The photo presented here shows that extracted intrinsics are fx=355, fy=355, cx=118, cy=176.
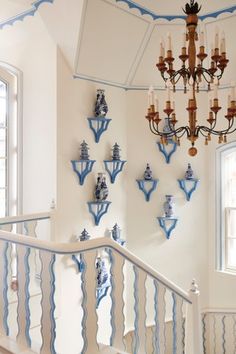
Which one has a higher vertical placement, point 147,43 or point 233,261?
point 147,43

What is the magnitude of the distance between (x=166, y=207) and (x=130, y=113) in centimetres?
130

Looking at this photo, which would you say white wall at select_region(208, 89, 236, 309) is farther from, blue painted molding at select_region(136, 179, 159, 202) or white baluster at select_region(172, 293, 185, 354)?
white baluster at select_region(172, 293, 185, 354)

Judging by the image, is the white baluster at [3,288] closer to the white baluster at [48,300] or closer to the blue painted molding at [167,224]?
the white baluster at [48,300]

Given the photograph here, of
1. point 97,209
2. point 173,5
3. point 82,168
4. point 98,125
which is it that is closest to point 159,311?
point 97,209

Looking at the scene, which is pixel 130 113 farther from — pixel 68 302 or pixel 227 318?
pixel 227 318

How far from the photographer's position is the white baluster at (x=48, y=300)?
200cm

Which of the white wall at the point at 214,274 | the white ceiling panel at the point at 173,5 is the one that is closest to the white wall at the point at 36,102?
the white ceiling panel at the point at 173,5

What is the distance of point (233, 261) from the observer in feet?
16.0

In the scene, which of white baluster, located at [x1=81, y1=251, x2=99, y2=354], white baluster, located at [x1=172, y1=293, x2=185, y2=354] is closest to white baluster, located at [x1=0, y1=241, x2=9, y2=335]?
white baluster, located at [x1=81, y1=251, x2=99, y2=354]

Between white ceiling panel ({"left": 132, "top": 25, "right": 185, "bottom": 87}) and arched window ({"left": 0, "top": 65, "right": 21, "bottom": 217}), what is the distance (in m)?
1.49

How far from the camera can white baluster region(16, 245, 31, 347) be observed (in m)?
2.14

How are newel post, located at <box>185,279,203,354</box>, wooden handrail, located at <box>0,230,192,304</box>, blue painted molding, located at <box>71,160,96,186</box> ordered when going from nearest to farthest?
1. wooden handrail, located at <box>0,230,192,304</box>
2. newel post, located at <box>185,279,203,354</box>
3. blue painted molding, located at <box>71,160,96,186</box>

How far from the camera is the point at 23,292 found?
2.15 metres

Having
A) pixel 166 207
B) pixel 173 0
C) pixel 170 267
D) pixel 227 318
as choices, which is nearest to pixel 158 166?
pixel 166 207
